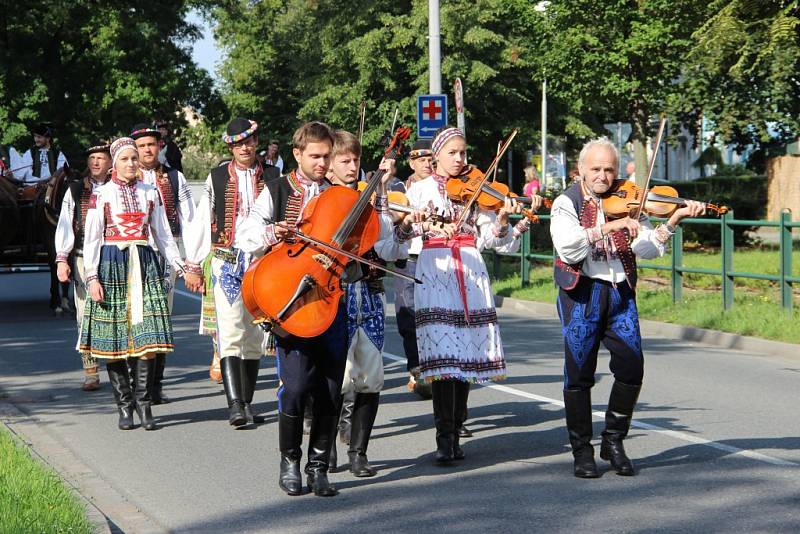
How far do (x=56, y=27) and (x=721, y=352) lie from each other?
31.8 metres

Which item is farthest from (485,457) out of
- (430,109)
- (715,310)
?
(430,109)

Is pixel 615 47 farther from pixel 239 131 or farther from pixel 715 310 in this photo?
pixel 239 131

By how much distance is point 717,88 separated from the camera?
2236cm

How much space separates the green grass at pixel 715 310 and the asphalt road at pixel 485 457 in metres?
1.28

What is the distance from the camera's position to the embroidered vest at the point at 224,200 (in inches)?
370

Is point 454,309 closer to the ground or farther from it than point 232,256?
closer to the ground

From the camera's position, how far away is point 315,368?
6871 millimetres

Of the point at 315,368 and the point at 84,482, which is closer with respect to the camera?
the point at 315,368

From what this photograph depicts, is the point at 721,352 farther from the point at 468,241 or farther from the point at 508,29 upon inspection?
the point at 508,29

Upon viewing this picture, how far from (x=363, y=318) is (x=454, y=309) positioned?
0.58 meters

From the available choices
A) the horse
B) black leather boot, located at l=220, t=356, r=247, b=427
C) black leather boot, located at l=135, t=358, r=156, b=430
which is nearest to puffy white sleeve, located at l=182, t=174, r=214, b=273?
black leather boot, located at l=220, t=356, r=247, b=427

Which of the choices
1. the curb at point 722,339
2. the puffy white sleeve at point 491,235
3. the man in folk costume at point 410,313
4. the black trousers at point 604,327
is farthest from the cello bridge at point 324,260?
the curb at point 722,339

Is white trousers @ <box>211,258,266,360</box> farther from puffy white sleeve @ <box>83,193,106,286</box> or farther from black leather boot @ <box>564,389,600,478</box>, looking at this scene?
black leather boot @ <box>564,389,600,478</box>

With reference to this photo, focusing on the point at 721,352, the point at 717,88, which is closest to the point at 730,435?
the point at 721,352
